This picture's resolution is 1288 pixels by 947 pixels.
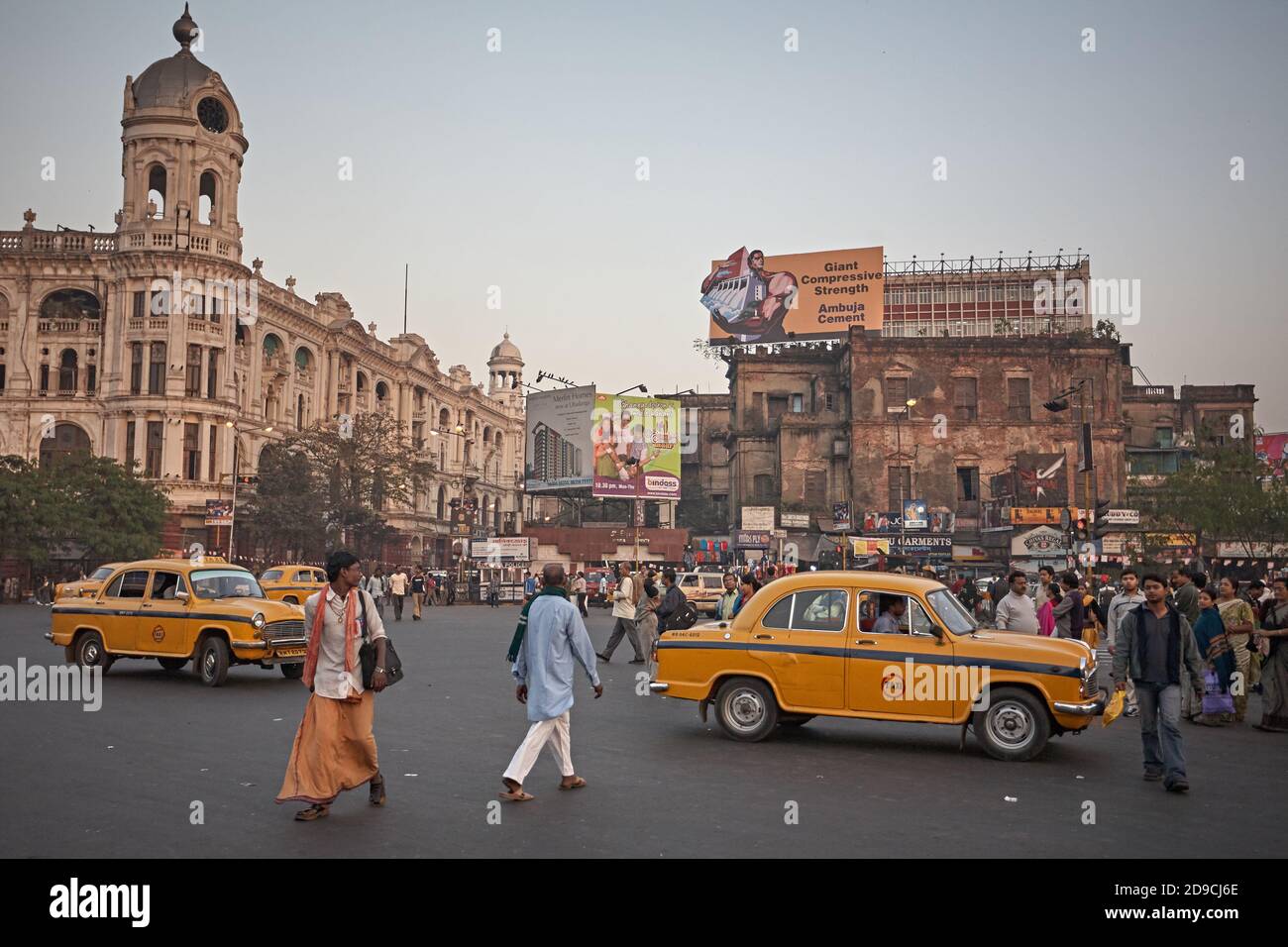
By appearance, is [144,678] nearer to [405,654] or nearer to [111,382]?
[405,654]

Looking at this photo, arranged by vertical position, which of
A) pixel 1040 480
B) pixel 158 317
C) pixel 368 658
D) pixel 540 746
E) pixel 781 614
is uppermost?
pixel 158 317

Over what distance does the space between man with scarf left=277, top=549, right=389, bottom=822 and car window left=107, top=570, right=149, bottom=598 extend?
348 inches

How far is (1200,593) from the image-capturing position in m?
13.1

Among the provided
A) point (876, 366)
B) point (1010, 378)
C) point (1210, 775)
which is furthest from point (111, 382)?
point (1210, 775)

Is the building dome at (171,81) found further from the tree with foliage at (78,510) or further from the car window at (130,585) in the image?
the car window at (130,585)

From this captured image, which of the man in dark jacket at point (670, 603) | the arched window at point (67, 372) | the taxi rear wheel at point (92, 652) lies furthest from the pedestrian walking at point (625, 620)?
the arched window at point (67, 372)

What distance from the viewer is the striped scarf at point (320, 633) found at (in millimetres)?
7355

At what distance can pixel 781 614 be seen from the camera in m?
10.6

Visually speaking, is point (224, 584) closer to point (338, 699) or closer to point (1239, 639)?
point (338, 699)

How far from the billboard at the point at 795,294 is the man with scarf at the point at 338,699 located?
5093 cm

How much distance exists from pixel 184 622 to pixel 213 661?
2.39 ft

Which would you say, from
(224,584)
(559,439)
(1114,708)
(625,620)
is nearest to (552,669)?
(1114,708)

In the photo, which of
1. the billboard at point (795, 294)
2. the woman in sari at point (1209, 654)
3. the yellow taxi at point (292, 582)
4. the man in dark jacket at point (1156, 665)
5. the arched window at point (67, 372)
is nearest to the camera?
the man in dark jacket at point (1156, 665)
